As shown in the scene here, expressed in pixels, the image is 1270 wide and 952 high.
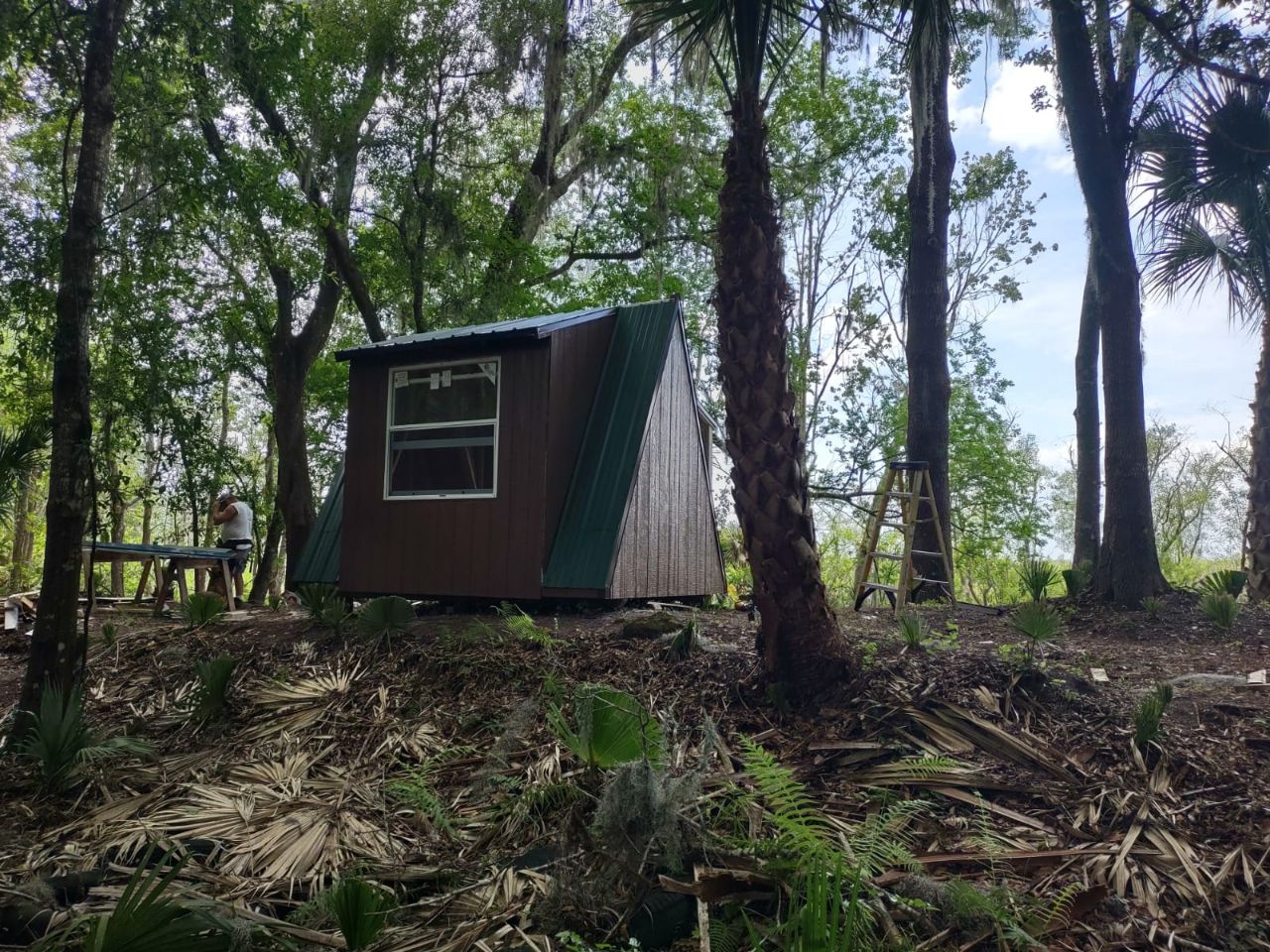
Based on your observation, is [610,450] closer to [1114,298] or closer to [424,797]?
[424,797]

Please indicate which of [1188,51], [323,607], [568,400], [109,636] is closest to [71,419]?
[323,607]

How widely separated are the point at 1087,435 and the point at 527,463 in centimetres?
824

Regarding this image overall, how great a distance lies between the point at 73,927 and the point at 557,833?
1.76 meters

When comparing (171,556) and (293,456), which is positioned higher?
(293,456)

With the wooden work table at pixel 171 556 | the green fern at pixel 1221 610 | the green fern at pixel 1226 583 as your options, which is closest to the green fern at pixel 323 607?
the wooden work table at pixel 171 556

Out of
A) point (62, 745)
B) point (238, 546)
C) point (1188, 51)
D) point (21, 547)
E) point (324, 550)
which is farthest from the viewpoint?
point (21, 547)

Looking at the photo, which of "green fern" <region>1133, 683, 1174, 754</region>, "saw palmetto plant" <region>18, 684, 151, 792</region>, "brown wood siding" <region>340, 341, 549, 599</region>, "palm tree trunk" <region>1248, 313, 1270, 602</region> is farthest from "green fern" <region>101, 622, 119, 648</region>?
"palm tree trunk" <region>1248, 313, 1270, 602</region>

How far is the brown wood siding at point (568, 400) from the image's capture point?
813cm

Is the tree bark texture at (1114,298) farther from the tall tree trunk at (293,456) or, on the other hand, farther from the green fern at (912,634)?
the tall tree trunk at (293,456)

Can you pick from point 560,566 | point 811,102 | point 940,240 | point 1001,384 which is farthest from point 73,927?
point 1001,384

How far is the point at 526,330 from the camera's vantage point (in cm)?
784

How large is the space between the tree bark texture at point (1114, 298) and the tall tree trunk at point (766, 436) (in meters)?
5.07

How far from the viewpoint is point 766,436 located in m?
4.77

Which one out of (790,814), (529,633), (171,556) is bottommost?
(790,814)
